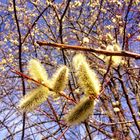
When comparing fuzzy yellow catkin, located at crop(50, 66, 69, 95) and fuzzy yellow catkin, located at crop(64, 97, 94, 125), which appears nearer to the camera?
fuzzy yellow catkin, located at crop(64, 97, 94, 125)

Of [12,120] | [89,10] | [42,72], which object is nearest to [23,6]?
[89,10]

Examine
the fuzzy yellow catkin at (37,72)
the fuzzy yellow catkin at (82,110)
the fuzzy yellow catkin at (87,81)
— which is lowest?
the fuzzy yellow catkin at (82,110)

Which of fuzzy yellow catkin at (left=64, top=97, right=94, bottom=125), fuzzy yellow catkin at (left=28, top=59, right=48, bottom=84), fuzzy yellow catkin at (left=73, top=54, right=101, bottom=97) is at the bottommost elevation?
fuzzy yellow catkin at (left=64, top=97, right=94, bottom=125)

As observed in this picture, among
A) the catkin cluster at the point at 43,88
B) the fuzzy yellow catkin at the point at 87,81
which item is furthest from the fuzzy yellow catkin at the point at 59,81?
the fuzzy yellow catkin at the point at 87,81

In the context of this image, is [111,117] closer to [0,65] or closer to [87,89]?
[0,65]

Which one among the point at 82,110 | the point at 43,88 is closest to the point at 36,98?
the point at 43,88

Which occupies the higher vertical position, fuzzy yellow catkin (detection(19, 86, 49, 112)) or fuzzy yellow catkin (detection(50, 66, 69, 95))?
fuzzy yellow catkin (detection(50, 66, 69, 95))

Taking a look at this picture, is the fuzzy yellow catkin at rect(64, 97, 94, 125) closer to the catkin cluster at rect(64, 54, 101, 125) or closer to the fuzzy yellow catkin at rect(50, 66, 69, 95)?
the catkin cluster at rect(64, 54, 101, 125)

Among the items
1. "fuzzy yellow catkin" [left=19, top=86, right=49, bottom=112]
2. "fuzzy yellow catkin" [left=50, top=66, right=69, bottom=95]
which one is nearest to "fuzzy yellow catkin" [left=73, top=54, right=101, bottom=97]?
"fuzzy yellow catkin" [left=50, top=66, right=69, bottom=95]

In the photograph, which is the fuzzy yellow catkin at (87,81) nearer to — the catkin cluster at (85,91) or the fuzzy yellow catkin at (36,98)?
the catkin cluster at (85,91)
